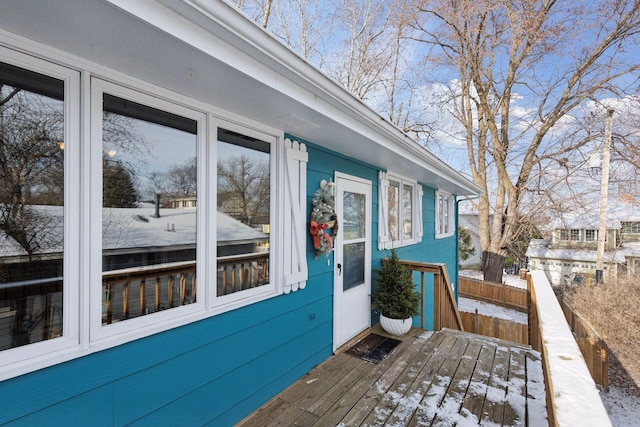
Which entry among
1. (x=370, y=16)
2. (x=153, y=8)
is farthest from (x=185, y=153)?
(x=370, y=16)

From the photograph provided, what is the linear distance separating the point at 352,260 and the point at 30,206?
9.51 feet

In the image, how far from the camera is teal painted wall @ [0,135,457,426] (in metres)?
1.36

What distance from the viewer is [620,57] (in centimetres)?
941

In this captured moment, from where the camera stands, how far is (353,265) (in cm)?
369

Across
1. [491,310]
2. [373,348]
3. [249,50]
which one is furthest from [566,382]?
[491,310]

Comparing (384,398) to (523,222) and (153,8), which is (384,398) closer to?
(153,8)

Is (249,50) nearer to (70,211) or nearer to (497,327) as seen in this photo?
(70,211)

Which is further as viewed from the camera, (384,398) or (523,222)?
(523,222)

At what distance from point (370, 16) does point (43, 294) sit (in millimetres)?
8912

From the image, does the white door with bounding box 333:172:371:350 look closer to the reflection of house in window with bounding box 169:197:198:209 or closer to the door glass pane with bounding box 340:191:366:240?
the door glass pane with bounding box 340:191:366:240

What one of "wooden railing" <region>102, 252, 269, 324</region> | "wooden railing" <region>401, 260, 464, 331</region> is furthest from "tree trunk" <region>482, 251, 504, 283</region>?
"wooden railing" <region>102, 252, 269, 324</region>

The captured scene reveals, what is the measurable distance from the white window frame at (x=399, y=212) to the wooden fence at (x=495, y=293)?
6630 millimetres

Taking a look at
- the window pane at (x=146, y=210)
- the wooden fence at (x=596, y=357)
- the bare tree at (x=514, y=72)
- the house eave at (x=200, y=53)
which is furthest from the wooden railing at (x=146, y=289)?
the bare tree at (x=514, y=72)

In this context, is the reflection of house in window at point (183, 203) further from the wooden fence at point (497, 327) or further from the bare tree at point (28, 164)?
the wooden fence at point (497, 327)
